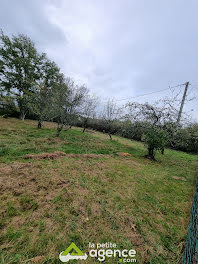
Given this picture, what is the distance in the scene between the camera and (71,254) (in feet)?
4.09

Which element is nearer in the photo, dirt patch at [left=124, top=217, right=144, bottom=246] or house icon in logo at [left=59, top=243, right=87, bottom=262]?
house icon in logo at [left=59, top=243, right=87, bottom=262]

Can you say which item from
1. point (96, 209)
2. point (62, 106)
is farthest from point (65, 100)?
point (96, 209)

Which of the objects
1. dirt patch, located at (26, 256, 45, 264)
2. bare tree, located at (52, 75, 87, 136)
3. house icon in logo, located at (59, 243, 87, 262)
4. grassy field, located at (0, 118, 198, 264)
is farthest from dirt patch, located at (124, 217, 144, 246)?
bare tree, located at (52, 75, 87, 136)

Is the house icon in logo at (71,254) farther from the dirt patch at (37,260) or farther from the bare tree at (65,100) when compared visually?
the bare tree at (65,100)

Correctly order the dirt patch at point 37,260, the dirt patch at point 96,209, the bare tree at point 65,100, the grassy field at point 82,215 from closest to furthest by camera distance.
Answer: the dirt patch at point 37,260
the grassy field at point 82,215
the dirt patch at point 96,209
the bare tree at point 65,100

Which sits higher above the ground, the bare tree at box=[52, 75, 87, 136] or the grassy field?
the bare tree at box=[52, 75, 87, 136]

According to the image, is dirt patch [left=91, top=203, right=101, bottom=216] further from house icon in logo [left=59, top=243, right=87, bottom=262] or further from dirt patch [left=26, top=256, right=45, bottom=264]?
dirt patch [left=26, top=256, right=45, bottom=264]

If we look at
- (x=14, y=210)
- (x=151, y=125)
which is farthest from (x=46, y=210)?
(x=151, y=125)

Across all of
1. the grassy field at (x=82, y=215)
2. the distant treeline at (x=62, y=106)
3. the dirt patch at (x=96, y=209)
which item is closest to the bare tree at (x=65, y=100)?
the distant treeline at (x=62, y=106)

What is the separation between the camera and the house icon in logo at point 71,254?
121 centimetres

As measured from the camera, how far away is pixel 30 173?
2.83 metres

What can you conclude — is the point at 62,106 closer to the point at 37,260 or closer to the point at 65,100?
the point at 65,100

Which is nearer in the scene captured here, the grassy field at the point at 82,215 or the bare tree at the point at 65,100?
the grassy field at the point at 82,215

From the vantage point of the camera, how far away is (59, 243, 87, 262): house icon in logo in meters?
1.21
